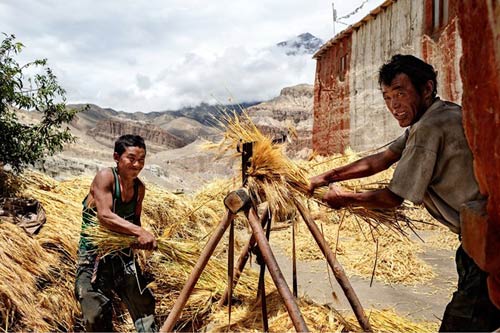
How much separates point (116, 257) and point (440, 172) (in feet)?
7.10

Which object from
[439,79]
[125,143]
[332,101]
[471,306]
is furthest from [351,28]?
[471,306]

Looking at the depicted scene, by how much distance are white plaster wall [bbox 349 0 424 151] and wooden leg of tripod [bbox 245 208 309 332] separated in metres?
11.1

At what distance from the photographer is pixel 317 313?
295cm

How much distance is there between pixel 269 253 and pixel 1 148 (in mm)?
3983

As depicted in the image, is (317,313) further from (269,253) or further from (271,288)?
(269,253)

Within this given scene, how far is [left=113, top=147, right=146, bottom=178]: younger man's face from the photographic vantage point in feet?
9.33

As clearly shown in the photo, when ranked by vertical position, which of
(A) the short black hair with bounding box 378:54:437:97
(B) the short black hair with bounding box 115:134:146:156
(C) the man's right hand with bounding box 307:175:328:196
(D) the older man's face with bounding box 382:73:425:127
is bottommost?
(C) the man's right hand with bounding box 307:175:328:196

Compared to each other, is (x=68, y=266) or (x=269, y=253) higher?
(x=269, y=253)

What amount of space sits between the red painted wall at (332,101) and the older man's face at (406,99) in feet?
46.1

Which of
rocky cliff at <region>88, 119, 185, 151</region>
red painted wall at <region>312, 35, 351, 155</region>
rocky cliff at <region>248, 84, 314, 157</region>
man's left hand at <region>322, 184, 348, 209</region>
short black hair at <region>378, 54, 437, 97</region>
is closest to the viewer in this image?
short black hair at <region>378, 54, 437, 97</region>

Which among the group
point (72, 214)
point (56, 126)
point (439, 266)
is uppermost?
point (56, 126)

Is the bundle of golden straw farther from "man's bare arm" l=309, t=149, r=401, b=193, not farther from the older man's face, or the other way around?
the older man's face

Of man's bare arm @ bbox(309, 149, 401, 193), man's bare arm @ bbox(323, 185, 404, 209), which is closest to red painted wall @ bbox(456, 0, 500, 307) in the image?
man's bare arm @ bbox(323, 185, 404, 209)

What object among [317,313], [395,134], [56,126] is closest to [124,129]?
[395,134]
